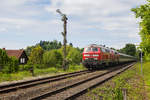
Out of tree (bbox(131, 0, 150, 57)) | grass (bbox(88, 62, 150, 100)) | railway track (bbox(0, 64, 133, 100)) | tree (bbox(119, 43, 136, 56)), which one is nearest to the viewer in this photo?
grass (bbox(88, 62, 150, 100))

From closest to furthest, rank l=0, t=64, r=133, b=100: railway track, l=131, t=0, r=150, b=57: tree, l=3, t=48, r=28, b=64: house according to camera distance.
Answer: l=0, t=64, r=133, b=100: railway track
l=131, t=0, r=150, b=57: tree
l=3, t=48, r=28, b=64: house

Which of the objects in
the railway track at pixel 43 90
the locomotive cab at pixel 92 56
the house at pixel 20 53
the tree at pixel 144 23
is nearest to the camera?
the railway track at pixel 43 90

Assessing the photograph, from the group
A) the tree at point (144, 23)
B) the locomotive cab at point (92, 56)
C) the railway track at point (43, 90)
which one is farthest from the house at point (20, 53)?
the railway track at point (43, 90)

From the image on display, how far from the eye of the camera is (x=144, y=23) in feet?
54.0

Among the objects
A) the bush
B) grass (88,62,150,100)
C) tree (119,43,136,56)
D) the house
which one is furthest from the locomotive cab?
tree (119,43,136,56)

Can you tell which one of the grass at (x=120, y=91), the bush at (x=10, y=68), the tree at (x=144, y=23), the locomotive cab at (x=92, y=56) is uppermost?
the tree at (x=144, y=23)

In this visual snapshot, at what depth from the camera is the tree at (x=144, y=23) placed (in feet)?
53.8

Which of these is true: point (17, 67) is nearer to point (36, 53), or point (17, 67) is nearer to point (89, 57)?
point (89, 57)

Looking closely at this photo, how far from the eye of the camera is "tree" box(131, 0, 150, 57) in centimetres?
1641

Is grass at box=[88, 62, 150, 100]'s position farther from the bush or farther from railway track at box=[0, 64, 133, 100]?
the bush

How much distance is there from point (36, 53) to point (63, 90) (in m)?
50.6

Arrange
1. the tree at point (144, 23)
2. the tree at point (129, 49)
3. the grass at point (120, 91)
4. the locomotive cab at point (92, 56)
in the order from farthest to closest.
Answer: the tree at point (129, 49)
the locomotive cab at point (92, 56)
the tree at point (144, 23)
the grass at point (120, 91)

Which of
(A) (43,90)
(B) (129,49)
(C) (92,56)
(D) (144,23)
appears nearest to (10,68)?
(A) (43,90)

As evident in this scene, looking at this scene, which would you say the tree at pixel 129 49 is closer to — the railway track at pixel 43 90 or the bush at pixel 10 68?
the bush at pixel 10 68
